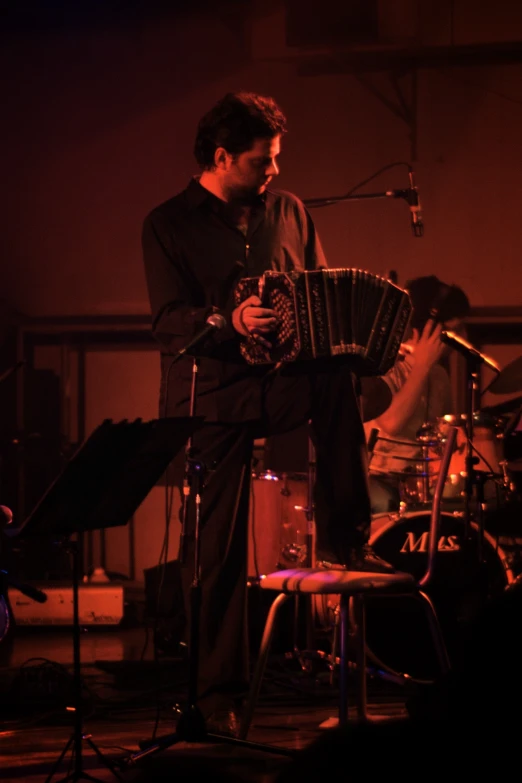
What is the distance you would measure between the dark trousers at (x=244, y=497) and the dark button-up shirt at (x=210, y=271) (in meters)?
0.09

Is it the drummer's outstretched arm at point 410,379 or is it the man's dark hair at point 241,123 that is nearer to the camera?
the man's dark hair at point 241,123

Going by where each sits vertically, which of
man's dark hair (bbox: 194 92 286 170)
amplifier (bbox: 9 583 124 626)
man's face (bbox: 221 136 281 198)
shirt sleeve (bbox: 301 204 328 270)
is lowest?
amplifier (bbox: 9 583 124 626)

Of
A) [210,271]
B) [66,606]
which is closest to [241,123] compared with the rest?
[210,271]

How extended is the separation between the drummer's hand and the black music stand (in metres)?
3.20

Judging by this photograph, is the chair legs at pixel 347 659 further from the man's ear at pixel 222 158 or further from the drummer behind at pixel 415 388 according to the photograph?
the man's ear at pixel 222 158

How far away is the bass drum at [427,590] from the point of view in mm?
4898

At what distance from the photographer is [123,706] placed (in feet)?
13.9

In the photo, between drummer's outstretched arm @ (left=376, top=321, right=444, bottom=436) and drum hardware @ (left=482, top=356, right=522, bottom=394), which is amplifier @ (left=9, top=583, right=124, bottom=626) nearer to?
drummer's outstretched arm @ (left=376, top=321, right=444, bottom=436)

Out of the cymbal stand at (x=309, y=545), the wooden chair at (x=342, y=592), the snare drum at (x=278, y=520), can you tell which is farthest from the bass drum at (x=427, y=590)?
the wooden chair at (x=342, y=592)

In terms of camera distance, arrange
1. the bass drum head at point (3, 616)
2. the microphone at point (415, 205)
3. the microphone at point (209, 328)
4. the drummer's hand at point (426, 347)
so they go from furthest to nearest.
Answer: the drummer's hand at point (426, 347)
the microphone at point (415, 205)
the bass drum head at point (3, 616)
the microphone at point (209, 328)

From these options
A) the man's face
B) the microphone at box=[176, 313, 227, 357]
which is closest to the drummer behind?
Result: the man's face

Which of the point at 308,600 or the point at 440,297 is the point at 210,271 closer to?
the point at 308,600

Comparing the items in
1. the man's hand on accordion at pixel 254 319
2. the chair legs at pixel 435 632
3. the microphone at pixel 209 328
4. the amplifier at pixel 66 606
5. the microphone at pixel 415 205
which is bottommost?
the amplifier at pixel 66 606

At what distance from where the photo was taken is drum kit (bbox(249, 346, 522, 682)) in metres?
4.89
